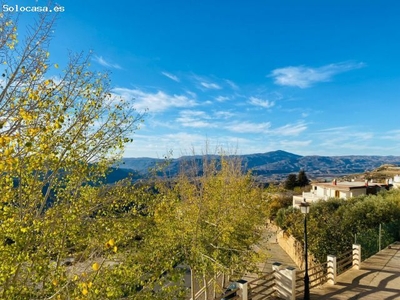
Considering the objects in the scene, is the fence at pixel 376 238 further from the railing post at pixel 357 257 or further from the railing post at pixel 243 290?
the railing post at pixel 243 290

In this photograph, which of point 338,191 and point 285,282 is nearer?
point 285,282

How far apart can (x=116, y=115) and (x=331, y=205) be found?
29037mm

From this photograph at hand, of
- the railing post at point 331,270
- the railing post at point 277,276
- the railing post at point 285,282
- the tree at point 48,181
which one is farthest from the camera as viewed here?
the railing post at point 331,270

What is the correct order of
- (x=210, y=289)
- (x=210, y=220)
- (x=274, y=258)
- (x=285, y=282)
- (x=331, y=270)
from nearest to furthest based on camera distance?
(x=285, y=282) < (x=331, y=270) < (x=210, y=220) < (x=210, y=289) < (x=274, y=258)

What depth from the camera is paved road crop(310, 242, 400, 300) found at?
11238 millimetres

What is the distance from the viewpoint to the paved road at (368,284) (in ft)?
36.9

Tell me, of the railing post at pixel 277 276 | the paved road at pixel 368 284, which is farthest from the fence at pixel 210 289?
the paved road at pixel 368 284

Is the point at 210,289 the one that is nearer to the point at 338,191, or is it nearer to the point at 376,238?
the point at 376,238

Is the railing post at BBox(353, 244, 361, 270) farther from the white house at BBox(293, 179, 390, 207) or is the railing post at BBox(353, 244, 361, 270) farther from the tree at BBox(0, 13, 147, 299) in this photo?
the white house at BBox(293, 179, 390, 207)

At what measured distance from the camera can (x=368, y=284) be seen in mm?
12281

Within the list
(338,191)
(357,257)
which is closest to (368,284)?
(357,257)

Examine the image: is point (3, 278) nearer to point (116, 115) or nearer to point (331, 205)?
point (116, 115)

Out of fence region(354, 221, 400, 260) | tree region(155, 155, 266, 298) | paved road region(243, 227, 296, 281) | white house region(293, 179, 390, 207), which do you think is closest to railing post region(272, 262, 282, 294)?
tree region(155, 155, 266, 298)

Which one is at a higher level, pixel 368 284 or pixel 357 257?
pixel 357 257
